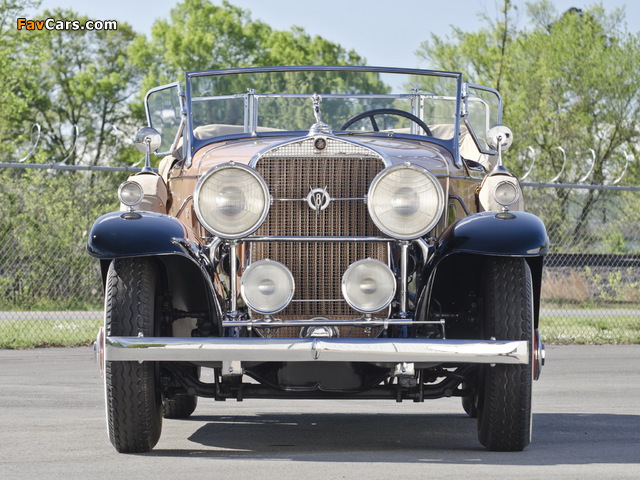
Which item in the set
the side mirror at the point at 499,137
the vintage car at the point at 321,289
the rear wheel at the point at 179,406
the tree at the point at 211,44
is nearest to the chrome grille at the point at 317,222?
the vintage car at the point at 321,289

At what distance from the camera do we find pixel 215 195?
5.30 metres

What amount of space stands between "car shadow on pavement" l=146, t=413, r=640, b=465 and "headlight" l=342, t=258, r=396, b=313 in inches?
28.2

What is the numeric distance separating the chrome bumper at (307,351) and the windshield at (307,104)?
2.58 meters

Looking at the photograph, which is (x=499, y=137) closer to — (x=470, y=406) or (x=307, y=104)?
(x=307, y=104)

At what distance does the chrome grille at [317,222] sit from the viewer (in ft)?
18.2

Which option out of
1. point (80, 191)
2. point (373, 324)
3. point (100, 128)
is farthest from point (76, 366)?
point (100, 128)

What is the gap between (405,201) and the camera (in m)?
5.33

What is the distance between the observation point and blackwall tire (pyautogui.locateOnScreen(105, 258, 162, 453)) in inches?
→ 200

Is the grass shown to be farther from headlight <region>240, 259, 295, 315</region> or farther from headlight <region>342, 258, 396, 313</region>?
headlight <region>240, 259, 295, 315</region>

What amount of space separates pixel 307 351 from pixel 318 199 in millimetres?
989

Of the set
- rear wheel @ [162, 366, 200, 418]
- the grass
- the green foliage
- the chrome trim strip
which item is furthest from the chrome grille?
the grass

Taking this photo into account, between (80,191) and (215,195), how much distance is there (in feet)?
25.3

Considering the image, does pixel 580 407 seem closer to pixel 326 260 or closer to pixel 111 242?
pixel 326 260

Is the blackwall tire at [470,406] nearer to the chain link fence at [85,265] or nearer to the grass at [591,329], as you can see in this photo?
the chain link fence at [85,265]
